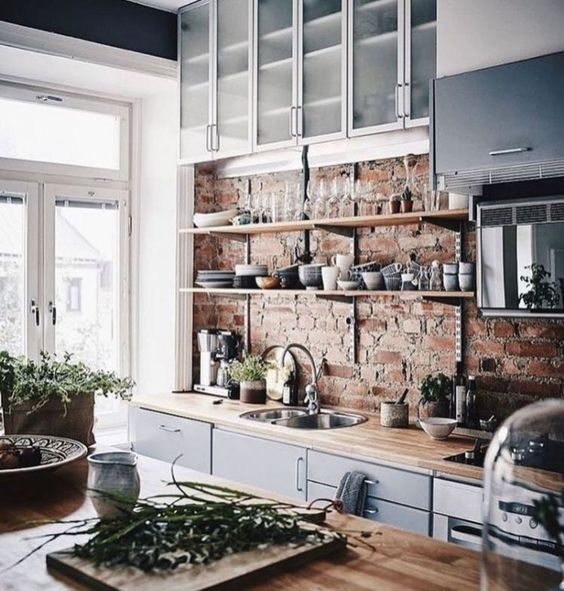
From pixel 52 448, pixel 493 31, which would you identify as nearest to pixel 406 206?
pixel 493 31

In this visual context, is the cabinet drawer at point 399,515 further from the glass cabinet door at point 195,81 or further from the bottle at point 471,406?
the glass cabinet door at point 195,81

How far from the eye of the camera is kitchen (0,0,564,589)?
1.99 meters

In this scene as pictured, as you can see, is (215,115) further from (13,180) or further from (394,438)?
(394,438)

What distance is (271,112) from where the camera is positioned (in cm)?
440

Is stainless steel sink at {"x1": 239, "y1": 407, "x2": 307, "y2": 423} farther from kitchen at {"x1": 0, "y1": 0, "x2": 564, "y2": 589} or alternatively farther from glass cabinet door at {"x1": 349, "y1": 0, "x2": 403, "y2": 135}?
glass cabinet door at {"x1": 349, "y1": 0, "x2": 403, "y2": 135}

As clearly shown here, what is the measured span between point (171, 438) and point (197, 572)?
2879 mm

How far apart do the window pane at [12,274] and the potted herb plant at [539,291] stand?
9.55ft

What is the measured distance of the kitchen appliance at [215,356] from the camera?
194 inches

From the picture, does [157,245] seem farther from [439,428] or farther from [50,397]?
[50,397]

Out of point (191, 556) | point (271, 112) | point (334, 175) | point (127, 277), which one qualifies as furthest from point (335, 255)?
point (191, 556)

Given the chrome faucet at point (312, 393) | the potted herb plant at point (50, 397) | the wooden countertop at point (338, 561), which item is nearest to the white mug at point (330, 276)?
the chrome faucet at point (312, 393)

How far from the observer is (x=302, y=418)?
4281mm

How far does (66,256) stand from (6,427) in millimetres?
2364

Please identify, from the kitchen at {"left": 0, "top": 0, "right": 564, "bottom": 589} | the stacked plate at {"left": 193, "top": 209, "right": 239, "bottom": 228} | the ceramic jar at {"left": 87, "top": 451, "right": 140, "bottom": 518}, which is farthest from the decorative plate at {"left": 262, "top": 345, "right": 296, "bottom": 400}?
the ceramic jar at {"left": 87, "top": 451, "right": 140, "bottom": 518}
